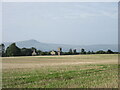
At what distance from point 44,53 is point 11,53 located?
8.69m

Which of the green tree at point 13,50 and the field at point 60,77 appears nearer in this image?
the field at point 60,77

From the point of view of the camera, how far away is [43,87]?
20.0ft

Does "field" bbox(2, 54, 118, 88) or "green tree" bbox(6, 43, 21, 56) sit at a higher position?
"green tree" bbox(6, 43, 21, 56)

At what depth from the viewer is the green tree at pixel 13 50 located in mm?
41688

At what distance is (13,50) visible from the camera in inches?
1693

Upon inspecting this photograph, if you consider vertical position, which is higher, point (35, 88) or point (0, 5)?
point (0, 5)

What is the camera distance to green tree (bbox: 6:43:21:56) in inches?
1641

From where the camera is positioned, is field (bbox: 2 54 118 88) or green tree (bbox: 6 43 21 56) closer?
field (bbox: 2 54 118 88)

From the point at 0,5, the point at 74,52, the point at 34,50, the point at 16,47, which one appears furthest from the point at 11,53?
the point at 0,5

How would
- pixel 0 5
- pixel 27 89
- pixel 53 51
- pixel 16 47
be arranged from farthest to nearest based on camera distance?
pixel 53 51
pixel 16 47
pixel 0 5
pixel 27 89

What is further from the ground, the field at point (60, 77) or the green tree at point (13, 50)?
the green tree at point (13, 50)

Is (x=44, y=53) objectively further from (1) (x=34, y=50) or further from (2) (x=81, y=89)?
(2) (x=81, y=89)

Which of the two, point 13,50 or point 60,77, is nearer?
point 60,77

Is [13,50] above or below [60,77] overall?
above
